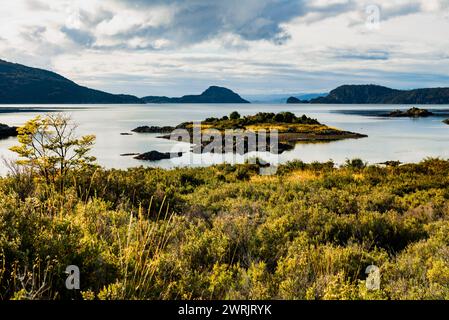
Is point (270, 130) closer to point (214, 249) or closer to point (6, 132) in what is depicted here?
point (6, 132)

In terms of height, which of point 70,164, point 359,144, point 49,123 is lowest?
point 359,144

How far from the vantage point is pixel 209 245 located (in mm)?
6879

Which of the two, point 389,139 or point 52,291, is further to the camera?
point 389,139

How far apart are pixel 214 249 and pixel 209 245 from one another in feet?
0.76

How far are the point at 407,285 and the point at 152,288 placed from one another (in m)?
3.59

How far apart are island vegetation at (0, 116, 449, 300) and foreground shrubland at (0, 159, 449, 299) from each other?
22mm

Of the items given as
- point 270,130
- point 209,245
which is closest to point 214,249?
point 209,245

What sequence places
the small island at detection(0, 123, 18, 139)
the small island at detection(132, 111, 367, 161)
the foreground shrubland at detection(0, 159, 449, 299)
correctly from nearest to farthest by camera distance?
the foreground shrubland at detection(0, 159, 449, 299)
the small island at detection(132, 111, 367, 161)
the small island at detection(0, 123, 18, 139)

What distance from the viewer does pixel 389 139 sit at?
64.6m

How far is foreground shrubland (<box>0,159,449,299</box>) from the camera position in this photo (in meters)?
4.74

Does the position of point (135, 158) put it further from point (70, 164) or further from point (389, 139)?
point (389, 139)

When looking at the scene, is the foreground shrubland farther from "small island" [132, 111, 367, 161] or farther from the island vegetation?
"small island" [132, 111, 367, 161]

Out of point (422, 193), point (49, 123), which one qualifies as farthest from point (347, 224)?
point (49, 123)

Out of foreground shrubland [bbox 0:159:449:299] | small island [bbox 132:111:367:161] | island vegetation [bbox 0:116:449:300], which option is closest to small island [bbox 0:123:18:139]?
small island [bbox 132:111:367:161]
